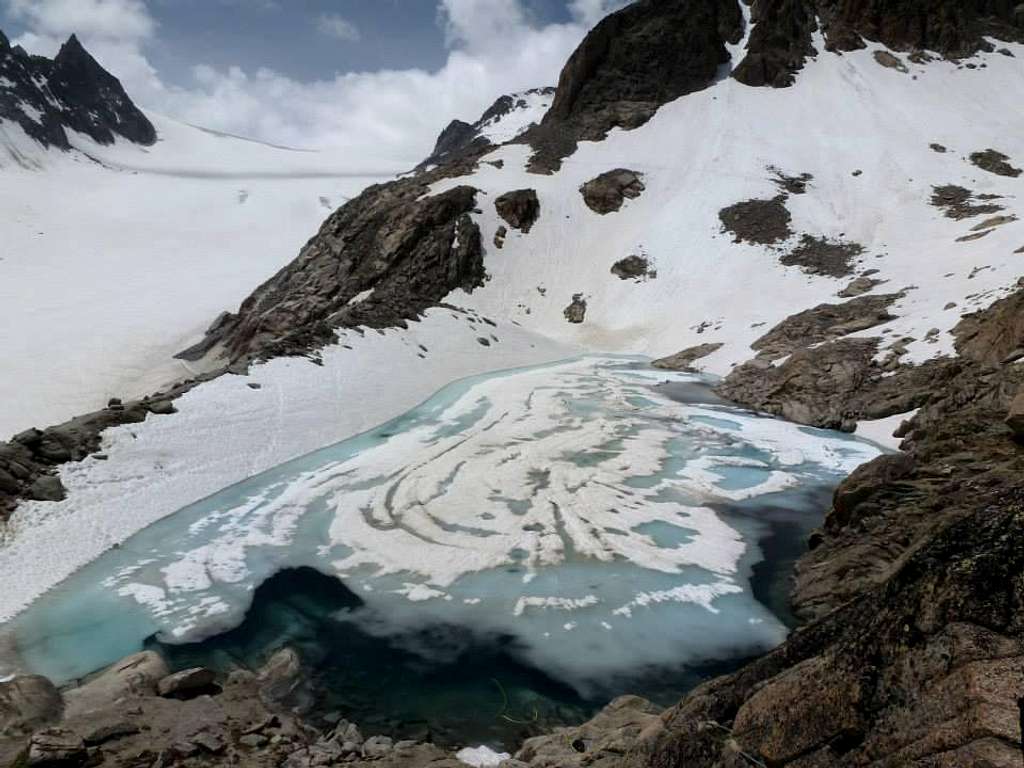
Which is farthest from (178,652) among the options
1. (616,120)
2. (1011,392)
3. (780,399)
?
(616,120)

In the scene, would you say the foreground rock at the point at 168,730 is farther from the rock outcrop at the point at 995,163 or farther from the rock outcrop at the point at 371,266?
the rock outcrop at the point at 995,163

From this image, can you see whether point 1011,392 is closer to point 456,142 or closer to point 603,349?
point 603,349

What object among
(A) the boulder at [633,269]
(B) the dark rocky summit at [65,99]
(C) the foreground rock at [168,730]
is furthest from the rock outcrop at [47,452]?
(B) the dark rocky summit at [65,99]

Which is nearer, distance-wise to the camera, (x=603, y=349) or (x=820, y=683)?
(x=820, y=683)

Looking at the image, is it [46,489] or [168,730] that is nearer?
[168,730]

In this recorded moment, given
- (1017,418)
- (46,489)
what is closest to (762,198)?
(1017,418)

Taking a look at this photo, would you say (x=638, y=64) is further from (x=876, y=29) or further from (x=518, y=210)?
(x=518, y=210)
